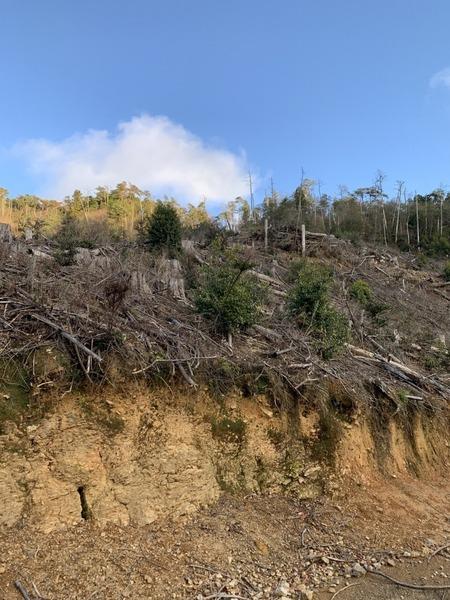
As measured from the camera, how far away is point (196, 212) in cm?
4588

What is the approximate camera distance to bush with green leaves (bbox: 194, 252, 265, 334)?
677cm

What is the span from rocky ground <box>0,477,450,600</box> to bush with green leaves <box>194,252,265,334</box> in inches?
107

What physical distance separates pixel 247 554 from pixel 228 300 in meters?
3.65

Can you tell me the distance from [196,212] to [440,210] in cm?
2445

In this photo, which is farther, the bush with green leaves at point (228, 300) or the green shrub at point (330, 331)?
the green shrub at point (330, 331)

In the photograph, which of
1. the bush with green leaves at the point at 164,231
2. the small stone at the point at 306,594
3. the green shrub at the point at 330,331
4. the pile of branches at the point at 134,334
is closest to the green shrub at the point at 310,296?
the green shrub at the point at 330,331

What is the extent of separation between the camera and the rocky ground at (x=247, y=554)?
12.0ft

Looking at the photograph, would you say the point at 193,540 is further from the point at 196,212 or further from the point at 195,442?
the point at 196,212

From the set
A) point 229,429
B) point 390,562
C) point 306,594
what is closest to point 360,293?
point 229,429

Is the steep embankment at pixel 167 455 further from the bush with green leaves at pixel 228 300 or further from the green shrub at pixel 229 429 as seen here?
the bush with green leaves at pixel 228 300

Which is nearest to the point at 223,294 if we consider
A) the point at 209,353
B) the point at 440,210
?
the point at 209,353

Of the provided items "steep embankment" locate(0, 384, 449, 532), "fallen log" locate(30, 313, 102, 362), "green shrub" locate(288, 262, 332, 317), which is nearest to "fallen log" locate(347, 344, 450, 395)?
"green shrub" locate(288, 262, 332, 317)

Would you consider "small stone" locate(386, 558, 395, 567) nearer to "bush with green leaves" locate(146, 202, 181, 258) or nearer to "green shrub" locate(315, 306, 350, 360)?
"green shrub" locate(315, 306, 350, 360)

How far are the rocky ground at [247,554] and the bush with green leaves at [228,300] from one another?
2.73 metres
